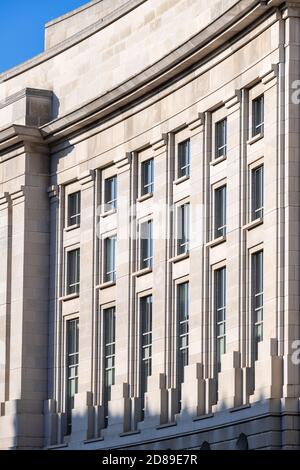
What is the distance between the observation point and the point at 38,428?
265 feet

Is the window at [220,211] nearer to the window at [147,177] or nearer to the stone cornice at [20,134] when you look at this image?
the window at [147,177]

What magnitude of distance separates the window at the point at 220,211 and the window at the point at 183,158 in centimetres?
286

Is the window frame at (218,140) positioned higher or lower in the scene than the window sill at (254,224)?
higher

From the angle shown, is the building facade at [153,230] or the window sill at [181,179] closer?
the building facade at [153,230]

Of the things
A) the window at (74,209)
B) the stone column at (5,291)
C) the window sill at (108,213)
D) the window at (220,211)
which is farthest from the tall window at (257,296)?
the stone column at (5,291)

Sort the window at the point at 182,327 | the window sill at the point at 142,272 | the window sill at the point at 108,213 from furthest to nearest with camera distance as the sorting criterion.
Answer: the window sill at the point at 108,213 < the window sill at the point at 142,272 < the window at the point at 182,327

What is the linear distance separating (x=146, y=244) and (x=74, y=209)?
253 inches

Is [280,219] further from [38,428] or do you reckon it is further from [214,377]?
[38,428]

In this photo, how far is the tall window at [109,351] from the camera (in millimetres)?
77750

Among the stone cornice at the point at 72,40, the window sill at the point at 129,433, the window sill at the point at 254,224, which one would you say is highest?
the stone cornice at the point at 72,40

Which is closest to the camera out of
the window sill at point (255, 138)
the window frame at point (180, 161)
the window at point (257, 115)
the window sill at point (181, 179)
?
the window sill at point (255, 138)
